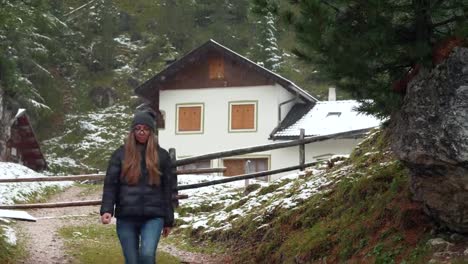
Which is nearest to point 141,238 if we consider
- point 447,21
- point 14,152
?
point 447,21

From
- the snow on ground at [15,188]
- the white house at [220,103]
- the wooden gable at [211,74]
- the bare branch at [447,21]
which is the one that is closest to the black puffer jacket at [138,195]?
the bare branch at [447,21]

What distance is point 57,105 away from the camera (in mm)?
50562

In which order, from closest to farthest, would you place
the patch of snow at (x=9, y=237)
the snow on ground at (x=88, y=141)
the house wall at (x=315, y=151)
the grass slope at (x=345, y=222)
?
the grass slope at (x=345, y=222) → the patch of snow at (x=9, y=237) → the house wall at (x=315, y=151) → the snow on ground at (x=88, y=141)

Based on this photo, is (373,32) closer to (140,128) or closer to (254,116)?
(140,128)

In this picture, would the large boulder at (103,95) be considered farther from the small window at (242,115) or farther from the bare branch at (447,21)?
the bare branch at (447,21)

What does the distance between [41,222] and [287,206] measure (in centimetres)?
617

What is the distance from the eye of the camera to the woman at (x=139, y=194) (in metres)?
6.46

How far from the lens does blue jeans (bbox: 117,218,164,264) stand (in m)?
6.39

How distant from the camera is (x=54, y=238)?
39.0 ft

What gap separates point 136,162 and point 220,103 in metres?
27.8

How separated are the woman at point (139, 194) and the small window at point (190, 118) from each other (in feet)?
90.3

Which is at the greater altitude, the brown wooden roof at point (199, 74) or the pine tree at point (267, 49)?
the pine tree at point (267, 49)

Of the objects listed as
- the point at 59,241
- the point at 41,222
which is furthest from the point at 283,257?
the point at 41,222

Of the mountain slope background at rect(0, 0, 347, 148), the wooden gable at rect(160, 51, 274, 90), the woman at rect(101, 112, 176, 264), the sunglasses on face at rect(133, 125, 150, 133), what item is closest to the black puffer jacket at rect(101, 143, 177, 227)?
the woman at rect(101, 112, 176, 264)
